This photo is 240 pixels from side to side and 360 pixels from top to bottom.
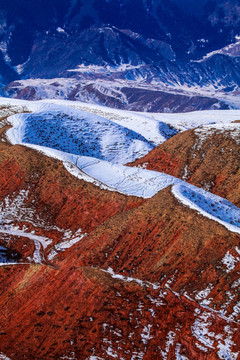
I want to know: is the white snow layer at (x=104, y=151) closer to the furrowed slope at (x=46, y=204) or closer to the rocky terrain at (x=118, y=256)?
the rocky terrain at (x=118, y=256)

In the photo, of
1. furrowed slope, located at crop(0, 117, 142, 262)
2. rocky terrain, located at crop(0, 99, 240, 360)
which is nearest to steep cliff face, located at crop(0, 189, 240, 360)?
rocky terrain, located at crop(0, 99, 240, 360)

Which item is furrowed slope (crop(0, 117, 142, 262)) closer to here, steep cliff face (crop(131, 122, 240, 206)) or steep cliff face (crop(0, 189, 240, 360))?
steep cliff face (crop(0, 189, 240, 360))

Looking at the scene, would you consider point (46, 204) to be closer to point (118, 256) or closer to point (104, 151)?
point (118, 256)

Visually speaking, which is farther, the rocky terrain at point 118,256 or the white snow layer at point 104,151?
the white snow layer at point 104,151

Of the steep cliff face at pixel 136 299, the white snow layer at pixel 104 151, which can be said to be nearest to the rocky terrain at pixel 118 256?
the steep cliff face at pixel 136 299

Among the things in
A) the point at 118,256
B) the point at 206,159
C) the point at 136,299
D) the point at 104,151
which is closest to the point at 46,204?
the point at 118,256

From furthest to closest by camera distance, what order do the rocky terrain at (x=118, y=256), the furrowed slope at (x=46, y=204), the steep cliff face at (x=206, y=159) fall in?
1. the steep cliff face at (x=206, y=159)
2. the furrowed slope at (x=46, y=204)
3. the rocky terrain at (x=118, y=256)
